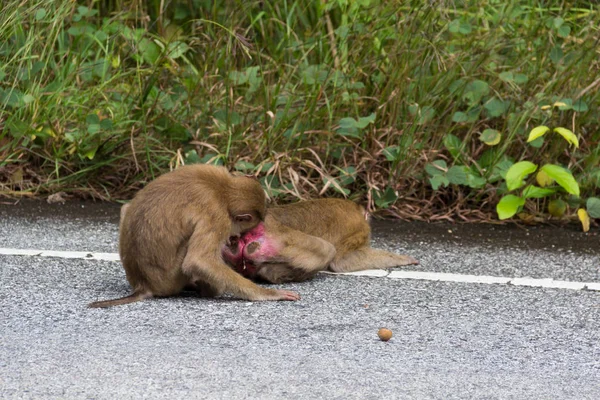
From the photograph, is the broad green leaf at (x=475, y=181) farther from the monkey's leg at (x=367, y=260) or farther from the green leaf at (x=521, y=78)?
the monkey's leg at (x=367, y=260)

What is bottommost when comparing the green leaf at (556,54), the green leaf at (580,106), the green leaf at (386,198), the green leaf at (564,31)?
the green leaf at (386,198)

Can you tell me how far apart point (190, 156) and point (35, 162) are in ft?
3.63

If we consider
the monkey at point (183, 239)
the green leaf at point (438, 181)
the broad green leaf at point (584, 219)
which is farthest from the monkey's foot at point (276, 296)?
the broad green leaf at point (584, 219)

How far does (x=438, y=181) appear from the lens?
21.0 ft

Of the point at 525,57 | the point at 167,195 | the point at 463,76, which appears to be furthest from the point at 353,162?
the point at 167,195

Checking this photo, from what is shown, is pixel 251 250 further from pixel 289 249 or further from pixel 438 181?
pixel 438 181

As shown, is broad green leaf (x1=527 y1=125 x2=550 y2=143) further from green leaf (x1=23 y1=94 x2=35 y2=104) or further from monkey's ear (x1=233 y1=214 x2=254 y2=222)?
green leaf (x1=23 y1=94 x2=35 y2=104)

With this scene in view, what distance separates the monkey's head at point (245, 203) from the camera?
4.70m

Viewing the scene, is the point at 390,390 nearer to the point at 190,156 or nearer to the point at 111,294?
the point at 111,294

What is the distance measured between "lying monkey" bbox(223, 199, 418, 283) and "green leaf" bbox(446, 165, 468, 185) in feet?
3.59

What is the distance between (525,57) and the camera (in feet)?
22.9

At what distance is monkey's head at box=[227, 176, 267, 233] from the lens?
4703 mm

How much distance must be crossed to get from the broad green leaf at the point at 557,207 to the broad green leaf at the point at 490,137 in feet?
1.66

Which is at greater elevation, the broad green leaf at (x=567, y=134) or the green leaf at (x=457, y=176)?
the broad green leaf at (x=567, y=134)
